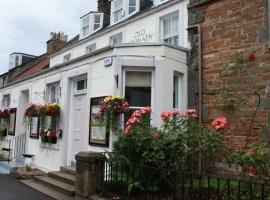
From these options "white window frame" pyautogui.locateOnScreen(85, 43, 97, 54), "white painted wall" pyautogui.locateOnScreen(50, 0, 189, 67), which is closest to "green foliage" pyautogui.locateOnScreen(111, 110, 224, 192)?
"white painted wall" pyautogui.locateOnScreen(50, 0, 189, 67)

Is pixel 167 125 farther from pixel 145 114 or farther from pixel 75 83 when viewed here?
pixel 75 83

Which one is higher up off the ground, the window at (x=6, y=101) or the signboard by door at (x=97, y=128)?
the window at (x=6, y=101)

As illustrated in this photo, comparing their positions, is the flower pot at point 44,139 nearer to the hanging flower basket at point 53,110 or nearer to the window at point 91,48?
the hanging flower basket at point 53,110

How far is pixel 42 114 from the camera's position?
11.3 meters

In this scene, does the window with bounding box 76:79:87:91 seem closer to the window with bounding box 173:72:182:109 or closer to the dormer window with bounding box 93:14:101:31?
the window with bounding box 173:72:182:109

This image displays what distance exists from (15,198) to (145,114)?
384 cm

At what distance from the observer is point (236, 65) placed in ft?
24.4

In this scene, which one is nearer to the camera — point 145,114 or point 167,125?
point 167,125

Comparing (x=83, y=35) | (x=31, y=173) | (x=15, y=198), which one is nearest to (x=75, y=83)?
(x=31, y=173)

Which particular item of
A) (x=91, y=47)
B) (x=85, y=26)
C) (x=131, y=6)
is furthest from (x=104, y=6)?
(x=131, y=6)

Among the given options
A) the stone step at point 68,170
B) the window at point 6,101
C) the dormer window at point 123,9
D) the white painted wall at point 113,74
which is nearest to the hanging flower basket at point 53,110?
the white painted wall at point 113,74

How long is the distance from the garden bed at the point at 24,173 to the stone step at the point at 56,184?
65cm

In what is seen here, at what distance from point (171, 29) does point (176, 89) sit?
286cm

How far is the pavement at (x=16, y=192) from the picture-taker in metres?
7.98
